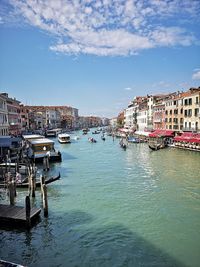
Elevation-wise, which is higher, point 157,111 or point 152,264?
point 157,111

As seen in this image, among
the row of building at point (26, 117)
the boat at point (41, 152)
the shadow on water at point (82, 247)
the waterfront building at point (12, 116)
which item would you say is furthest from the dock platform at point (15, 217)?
the waterfront building at point (12, 116)

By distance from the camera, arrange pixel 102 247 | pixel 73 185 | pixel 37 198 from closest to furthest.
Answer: pixel 102 247 → pixel 37 198 → pixel 73 185

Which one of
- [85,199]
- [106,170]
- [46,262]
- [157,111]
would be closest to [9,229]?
[46,262]

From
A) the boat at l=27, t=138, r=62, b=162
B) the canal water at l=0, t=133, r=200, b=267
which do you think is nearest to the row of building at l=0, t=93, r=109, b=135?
the boat at l=27, t=138, r=62, b=162

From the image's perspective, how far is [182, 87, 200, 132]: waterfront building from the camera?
41250mm

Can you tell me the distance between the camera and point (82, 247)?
10.3 metres

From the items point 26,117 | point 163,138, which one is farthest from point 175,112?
point 26,117

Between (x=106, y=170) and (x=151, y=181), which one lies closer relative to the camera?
(x=151, y=181)

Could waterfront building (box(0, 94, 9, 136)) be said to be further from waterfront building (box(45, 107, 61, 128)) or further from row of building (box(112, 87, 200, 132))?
waterfront building (box(45, 107, 61, 128))

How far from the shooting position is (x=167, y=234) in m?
11.3

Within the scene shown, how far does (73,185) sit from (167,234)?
29.6ft

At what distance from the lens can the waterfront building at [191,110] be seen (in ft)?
135

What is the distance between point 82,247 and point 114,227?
2.09m

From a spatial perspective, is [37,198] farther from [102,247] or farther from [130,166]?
[130,166]
